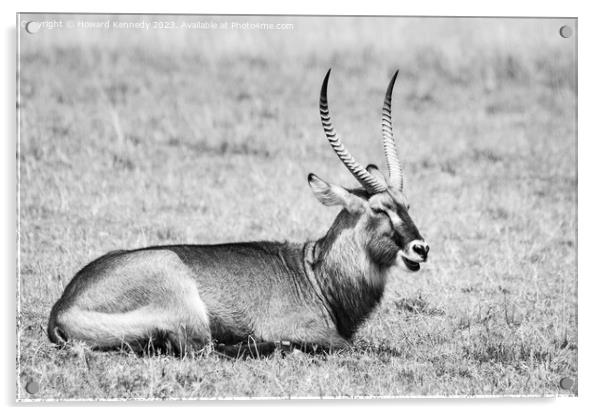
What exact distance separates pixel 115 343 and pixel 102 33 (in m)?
2.36

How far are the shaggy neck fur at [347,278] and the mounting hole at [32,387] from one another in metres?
1.82

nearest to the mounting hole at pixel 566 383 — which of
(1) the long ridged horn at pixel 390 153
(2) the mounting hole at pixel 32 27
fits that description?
(1) the long ridged horn at pixel 390 153

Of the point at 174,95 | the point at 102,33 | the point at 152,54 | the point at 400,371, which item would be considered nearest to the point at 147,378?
the point at 400,371

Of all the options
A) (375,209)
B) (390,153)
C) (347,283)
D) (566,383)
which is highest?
(390,153)

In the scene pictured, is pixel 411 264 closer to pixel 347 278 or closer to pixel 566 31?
pixel 347 278

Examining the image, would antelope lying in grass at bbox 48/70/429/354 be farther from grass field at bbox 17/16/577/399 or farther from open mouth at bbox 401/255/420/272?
grass field at bbox 17/16/577/399

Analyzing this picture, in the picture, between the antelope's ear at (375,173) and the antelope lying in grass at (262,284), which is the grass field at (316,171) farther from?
the antelope's ear at (375,173)

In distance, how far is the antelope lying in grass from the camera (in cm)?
713

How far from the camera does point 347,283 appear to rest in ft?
25.1

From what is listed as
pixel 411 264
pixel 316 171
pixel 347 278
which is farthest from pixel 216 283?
pixel 316 171

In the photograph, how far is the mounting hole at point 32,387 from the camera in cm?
718

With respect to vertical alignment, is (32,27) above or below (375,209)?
above

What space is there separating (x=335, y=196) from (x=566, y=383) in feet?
6.03
